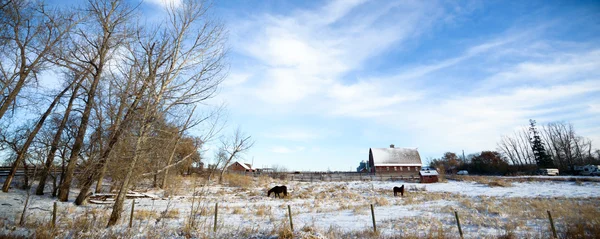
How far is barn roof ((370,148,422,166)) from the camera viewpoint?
5850cm

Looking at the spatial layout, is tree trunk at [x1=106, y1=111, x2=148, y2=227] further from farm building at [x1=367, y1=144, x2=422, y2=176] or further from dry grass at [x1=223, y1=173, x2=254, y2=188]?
farm building at [x1=367, y1=144, x2=422, y2=176]

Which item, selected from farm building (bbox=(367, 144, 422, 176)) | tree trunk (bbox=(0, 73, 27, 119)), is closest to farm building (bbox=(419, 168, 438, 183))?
farm building (bbox=(367, 144, 422, 176))

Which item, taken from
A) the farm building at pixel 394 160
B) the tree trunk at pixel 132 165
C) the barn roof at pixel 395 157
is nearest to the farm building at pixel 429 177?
the farm building at pixel 394 160

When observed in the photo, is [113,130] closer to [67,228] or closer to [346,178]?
[67,228]

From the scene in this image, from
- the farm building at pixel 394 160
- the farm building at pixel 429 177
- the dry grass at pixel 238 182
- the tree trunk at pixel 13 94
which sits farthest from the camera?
the farm building at pixel 394 160

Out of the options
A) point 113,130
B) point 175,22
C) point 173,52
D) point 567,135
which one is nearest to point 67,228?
point 113,130

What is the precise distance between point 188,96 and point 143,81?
1.37 meters

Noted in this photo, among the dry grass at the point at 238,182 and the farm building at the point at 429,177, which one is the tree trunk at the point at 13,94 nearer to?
the dry grass at the point at 238,182

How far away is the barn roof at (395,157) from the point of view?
5850cm

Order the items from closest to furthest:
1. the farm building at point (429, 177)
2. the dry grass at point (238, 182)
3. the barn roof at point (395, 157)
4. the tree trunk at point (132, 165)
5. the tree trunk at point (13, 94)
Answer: the tree trunk at point (132, 165) → the tree trunk at point (13, 94) → the dry grass at point (238, 182) → the farm building at point (429, 177) → the barn roof at point (395, 157)

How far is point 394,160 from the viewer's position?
194ft

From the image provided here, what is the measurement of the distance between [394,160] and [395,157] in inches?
38.1

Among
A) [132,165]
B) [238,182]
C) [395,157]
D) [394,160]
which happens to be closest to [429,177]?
[394,160]

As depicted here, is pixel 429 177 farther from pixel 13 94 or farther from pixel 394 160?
pixel 13 94
